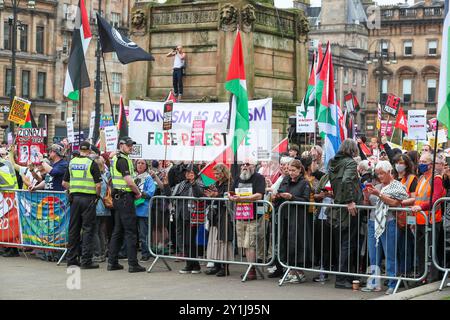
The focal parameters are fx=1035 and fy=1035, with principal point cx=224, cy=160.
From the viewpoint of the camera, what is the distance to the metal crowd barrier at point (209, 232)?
14500 millimetres

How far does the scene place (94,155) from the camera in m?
16.8

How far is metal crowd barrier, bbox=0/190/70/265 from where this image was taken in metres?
16.4

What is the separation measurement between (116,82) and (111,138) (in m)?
65.6

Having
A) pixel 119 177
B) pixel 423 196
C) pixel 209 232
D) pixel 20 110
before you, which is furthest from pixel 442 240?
pixel 20 110

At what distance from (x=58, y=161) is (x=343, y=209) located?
5.38 m

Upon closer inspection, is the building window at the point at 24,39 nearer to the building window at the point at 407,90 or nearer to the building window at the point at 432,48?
the building window at the point at 407,90

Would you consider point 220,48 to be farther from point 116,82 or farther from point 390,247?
point 116,82

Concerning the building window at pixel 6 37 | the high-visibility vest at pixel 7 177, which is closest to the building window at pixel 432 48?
the building window at pixel 6 37

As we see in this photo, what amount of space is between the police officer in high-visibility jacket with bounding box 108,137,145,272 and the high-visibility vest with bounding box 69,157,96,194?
16.1 inches

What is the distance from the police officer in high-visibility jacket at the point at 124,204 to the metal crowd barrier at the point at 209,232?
1.11 feet

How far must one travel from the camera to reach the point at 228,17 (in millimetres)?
20047

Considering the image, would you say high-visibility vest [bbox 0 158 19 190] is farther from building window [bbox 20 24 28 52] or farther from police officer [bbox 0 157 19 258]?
building window [bbox 20 24 28 52]

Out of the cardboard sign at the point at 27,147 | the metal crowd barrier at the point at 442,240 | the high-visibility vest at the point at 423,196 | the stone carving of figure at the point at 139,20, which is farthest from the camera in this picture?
the stone carving of figure at the point at 139,20
